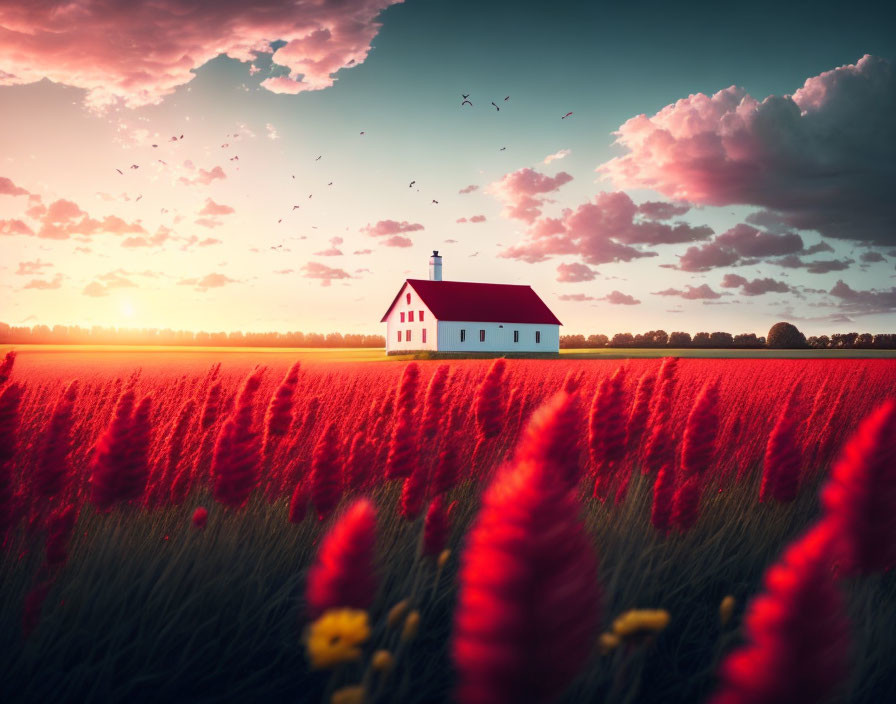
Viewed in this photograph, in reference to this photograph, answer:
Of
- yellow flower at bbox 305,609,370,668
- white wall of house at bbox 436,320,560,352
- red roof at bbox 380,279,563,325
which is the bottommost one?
yellow flower at bbox 305,609,370,668

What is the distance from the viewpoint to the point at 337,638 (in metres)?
0.92

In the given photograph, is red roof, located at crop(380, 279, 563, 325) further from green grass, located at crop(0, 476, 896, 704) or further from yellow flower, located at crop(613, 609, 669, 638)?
yellow flower, located at crop(613, 609, 669, 638)

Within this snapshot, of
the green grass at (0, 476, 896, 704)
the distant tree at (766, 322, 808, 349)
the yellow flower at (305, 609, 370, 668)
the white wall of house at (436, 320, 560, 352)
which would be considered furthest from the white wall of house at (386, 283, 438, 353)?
the distant tree at (766, 322, 808, 349)

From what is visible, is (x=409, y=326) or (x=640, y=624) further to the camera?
(x=409, y=326)

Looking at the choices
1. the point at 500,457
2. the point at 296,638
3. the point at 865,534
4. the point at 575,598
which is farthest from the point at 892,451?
the point at 500,457

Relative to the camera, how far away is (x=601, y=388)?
3.16 m

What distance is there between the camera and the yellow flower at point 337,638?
880 millimetres

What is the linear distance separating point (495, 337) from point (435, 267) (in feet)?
33.3

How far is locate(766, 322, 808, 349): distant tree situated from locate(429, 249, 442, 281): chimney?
51021mm

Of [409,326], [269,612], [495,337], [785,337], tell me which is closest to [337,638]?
[269,612]

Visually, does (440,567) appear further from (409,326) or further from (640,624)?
(409,326)

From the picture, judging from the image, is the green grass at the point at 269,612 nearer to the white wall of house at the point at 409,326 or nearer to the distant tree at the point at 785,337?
the white wall of house at the point at 409,326

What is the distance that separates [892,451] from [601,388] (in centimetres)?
194

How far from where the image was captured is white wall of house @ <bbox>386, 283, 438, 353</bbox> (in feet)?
158
